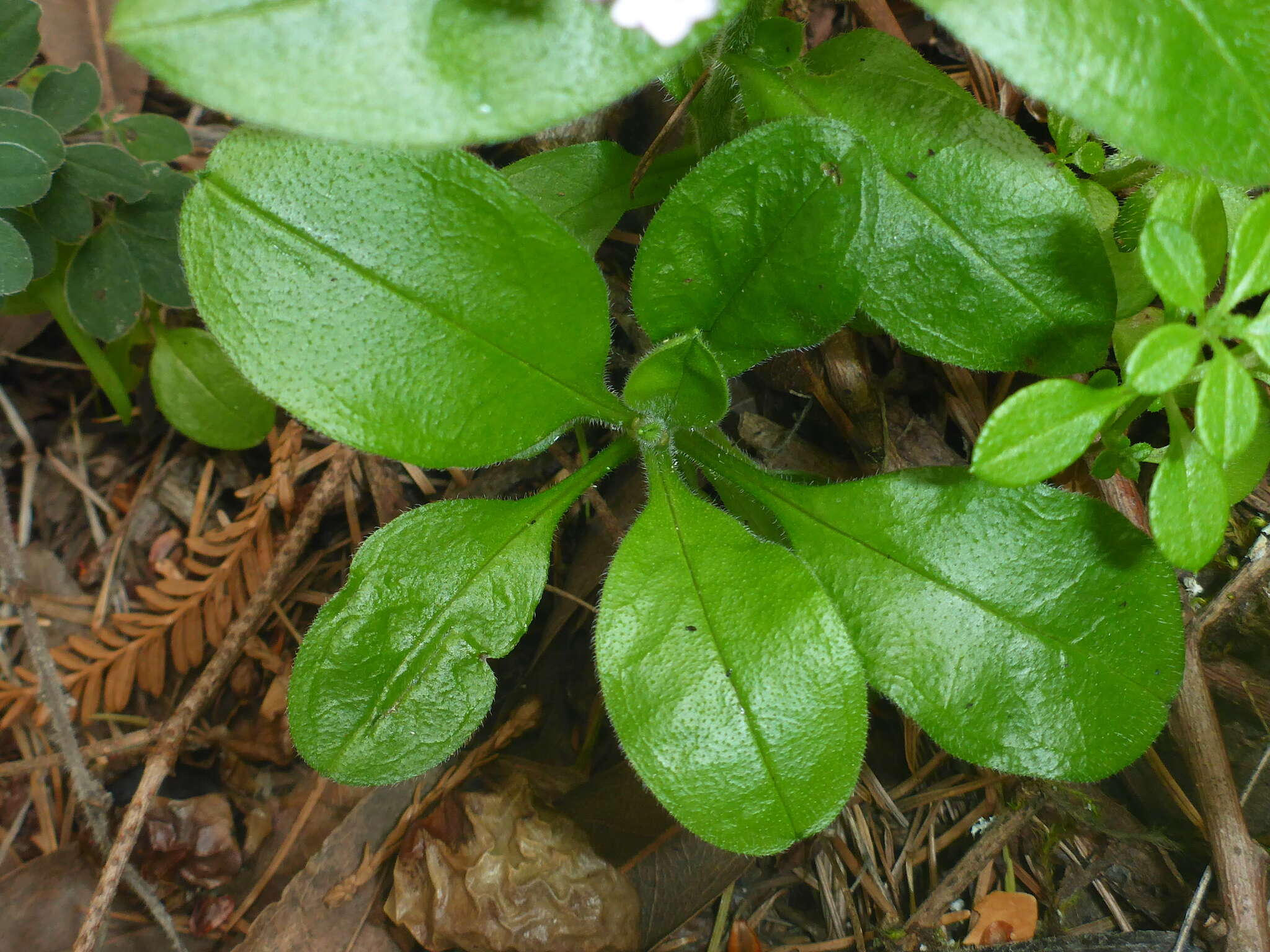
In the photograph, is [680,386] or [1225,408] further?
[680,386]

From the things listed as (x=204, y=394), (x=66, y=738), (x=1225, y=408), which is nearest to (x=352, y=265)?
(x=204, y=394)

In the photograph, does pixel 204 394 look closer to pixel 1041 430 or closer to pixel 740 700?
pixel 740 700

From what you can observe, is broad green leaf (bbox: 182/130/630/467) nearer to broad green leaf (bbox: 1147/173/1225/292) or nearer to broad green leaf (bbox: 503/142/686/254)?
broad green leaf (bbox: 503/142/686/254)

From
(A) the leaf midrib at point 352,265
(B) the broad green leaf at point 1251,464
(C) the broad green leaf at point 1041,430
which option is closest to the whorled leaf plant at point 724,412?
(A) the leaf midrib at point 352,265

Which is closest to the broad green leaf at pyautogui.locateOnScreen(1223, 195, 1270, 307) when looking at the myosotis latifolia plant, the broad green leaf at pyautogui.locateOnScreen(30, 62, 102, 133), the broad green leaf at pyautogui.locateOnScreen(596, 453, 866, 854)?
the myosotis latifolia plant

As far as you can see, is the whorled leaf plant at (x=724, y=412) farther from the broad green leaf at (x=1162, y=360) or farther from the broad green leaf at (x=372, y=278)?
the broad green leaf at (x=1162, y=360)

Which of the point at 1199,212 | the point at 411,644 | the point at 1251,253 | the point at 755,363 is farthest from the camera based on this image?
the point at 755,363
